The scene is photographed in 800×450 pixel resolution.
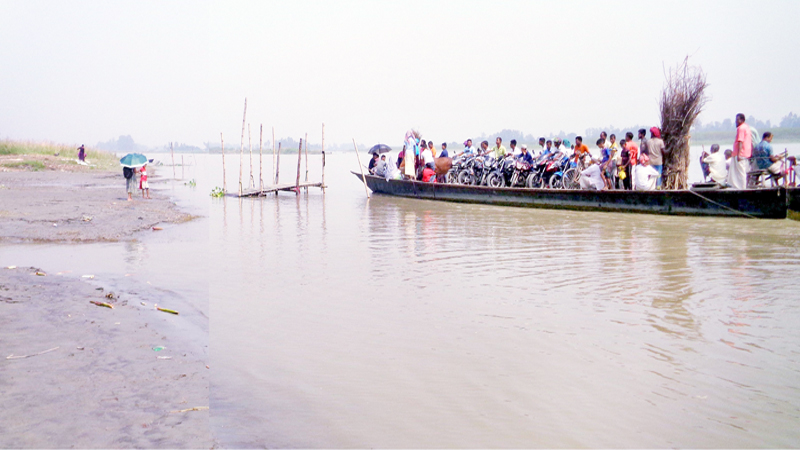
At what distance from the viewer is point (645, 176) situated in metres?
14.6

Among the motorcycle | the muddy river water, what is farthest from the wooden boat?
the muddy river water

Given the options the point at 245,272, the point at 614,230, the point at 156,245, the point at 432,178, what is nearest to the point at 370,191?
the point at 432,178

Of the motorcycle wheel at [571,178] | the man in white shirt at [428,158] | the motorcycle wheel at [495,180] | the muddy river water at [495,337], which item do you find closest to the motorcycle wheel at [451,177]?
the man in white shirt at [428,158]

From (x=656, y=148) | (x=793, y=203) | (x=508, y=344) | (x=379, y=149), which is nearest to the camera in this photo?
(x=508, y=344)

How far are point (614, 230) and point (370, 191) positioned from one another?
14342 millimetres

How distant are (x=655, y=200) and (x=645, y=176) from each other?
573mm

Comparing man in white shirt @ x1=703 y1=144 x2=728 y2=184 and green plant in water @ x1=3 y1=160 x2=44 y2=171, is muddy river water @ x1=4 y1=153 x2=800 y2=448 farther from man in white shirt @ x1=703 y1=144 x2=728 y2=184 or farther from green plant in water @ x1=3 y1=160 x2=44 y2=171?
green plant in water @ x1=3 y1=160 x2=44 y2=171

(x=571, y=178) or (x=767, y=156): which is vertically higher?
(x=767, y=156)

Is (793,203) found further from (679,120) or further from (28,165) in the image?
(28,165)

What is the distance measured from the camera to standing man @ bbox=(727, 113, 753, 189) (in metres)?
12.9

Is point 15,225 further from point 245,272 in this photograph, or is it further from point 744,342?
point 744,342

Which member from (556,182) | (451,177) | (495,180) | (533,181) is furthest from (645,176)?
(451,177)

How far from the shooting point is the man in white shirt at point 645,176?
47.5ft

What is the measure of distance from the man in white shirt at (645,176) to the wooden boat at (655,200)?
268 millimetres
